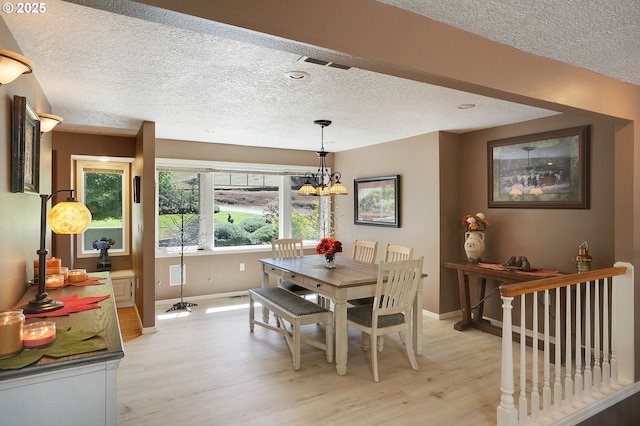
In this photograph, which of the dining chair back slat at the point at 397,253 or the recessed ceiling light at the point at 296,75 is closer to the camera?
the recessed ceiling light at the point at 296,75

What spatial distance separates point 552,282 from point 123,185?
5.64 m

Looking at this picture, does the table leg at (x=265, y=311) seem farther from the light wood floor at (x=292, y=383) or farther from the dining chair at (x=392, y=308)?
the dining chair at (x=392, y=308)

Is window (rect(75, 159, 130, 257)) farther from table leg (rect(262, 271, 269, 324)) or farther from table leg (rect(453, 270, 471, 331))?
table leg (rect(453, 270, 471, 331))

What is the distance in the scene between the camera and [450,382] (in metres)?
3.01

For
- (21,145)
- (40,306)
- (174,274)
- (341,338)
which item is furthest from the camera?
(174,274)

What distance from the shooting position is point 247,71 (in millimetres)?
2633

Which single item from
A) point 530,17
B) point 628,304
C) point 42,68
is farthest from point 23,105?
point 628,304

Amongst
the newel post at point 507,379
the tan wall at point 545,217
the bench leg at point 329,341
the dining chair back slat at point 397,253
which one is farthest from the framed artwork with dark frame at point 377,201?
the newel post at point 507,379

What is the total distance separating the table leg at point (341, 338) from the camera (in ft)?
10.3

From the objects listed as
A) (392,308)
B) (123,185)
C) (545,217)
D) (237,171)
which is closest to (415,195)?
(545,217)

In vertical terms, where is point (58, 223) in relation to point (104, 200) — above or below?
below

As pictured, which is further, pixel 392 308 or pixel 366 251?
pixel 366 251

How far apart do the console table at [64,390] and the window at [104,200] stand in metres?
4.48

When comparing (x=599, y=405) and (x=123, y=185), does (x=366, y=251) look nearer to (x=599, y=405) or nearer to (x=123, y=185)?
(x=599, y=405)
